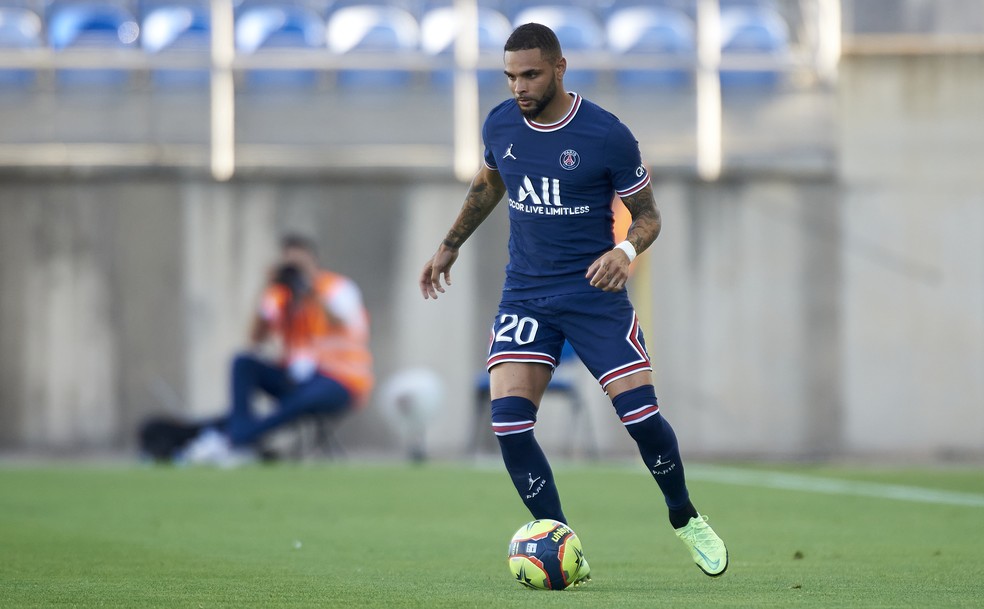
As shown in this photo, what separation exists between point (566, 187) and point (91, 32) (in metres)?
13.1

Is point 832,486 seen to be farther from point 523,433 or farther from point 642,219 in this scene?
point 523,433

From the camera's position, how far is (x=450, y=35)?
17844mm

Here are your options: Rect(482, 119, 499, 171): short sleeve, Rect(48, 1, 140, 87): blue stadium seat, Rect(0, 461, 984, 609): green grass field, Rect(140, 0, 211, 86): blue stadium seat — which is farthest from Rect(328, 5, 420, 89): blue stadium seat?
Rect(482, 119, 499, 171): short sleeve

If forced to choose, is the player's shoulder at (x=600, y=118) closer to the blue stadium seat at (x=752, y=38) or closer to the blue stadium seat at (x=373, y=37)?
the blue stadium seat at (x=373, y=37)

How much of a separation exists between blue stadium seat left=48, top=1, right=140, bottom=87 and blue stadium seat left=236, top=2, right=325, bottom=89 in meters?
1.18

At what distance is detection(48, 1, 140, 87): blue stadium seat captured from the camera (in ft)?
58.2

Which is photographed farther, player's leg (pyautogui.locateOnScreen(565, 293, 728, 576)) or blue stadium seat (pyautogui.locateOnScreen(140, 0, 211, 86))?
blue stadium seat (pyautogui.locateOnScreen(140, 0, 211, 86))

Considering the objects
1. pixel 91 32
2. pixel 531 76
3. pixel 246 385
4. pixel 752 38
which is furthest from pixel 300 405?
pixel 531 76

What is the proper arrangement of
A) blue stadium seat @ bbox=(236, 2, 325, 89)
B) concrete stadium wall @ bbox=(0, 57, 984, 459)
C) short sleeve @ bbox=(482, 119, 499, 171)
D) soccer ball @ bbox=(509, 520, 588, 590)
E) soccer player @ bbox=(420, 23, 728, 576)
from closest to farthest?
soccer ball @ bbox=(509, 520, 588, 590)
soccer player @ bbox=(420, 23, 728, 576)
short sleeve @ bbox=(482, 119, 499, 171)
concrete stadium wall @ bbox=(0, 57, 984, 459)
blue stadium seat @ bbox=(236, 2, 325, 89)

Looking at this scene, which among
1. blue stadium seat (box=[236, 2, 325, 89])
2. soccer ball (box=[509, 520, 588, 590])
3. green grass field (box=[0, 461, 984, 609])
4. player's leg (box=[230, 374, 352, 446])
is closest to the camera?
green grass field (box=[0, 461, 984, 609])

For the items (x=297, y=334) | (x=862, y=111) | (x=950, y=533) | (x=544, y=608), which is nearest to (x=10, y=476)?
(x=297, y=334)

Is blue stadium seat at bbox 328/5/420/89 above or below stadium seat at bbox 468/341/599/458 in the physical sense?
above

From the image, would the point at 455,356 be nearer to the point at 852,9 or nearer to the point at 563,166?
the point at 852,9

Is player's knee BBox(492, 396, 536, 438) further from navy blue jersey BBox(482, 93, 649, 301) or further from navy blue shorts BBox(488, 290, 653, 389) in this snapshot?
navy blue jersey BBox(482, 93, 649, 301)
